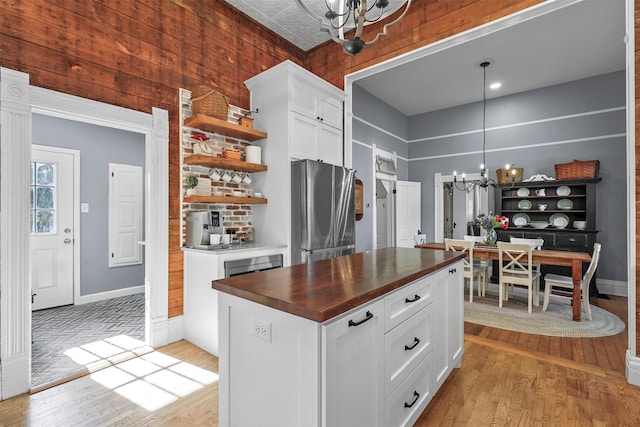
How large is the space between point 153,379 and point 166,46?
302cm

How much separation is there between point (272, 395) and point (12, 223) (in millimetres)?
2299

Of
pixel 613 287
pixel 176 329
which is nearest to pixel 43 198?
pixel 176 329

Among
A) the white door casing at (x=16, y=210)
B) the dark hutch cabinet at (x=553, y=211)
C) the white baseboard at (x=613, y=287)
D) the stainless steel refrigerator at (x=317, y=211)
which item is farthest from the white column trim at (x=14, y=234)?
the white baseboard at (x=613, y=287)

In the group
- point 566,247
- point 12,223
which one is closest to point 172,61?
point 12,223

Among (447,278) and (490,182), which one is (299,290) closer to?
(447,278)

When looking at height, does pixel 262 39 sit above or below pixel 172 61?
above

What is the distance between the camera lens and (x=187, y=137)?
322 cm

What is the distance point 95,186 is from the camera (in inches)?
180

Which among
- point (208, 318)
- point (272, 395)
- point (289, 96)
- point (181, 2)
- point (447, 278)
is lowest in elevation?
point (208, 318)

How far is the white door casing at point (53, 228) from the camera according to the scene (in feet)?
13.4

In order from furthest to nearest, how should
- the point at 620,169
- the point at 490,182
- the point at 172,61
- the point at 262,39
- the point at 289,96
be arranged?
the point at 490,182, the point at 620,169, the point at 262,39, the point at 289,96, the point at 172,61

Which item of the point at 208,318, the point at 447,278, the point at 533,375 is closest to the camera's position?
the point at 447,278

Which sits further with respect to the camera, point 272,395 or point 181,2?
point 181,2

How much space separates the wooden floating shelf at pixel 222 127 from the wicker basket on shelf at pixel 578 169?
485cm
